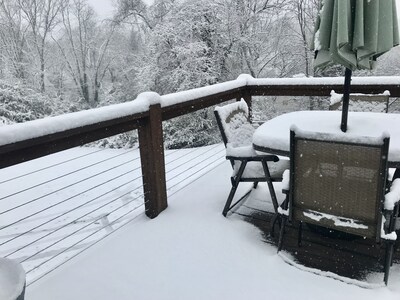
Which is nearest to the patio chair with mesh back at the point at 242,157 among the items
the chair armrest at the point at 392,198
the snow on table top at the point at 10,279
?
the chair armrest at the point at 392,198

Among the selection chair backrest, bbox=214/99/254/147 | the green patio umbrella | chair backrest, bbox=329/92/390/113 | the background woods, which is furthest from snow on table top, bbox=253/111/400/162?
the background woods

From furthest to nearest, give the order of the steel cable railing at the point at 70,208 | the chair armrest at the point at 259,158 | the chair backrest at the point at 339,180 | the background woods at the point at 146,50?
the background woods at the point at 146,50, the steel cable railing at the point at 70,208, the chair armrest at the point at 259,158, the chair backrest at the point at 339,180

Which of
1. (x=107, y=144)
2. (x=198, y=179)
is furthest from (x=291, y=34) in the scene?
(x=198, y=179)

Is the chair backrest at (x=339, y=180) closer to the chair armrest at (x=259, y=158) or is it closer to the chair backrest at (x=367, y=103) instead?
the chair armrest at (x=259, y=158)

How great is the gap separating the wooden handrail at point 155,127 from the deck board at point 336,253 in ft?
3.27

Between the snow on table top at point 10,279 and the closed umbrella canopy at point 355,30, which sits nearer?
the snow on table top at point 10,279

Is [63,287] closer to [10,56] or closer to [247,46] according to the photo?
[247,46]

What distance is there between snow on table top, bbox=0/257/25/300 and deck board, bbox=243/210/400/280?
66.4 inches

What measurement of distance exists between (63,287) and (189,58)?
10.6 meters

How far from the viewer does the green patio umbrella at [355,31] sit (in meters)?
1.97

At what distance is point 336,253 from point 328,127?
883 millimetres

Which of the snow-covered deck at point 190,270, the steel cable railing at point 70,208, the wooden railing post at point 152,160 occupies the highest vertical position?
the wooden railing post at point 152,160

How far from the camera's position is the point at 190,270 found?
7.20ft

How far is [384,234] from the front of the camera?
1.87 m
